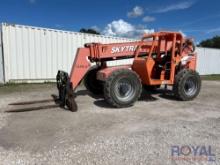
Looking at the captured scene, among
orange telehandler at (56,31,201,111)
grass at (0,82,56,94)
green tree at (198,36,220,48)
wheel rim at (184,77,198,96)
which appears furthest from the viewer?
green tree at (198,36,220,48)

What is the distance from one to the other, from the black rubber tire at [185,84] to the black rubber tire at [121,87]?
53.5 inches

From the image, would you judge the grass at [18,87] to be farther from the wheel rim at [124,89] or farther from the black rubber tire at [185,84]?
the black rubber tire at [185,84]

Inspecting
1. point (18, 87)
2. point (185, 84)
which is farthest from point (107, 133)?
point (18, 87)

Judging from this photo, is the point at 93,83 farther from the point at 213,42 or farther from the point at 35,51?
the point at 213,42

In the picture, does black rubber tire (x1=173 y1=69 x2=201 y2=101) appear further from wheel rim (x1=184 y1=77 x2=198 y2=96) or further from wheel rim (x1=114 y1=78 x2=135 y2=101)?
wheel rim (x1=114 y1=78 x2=135 y2=101)

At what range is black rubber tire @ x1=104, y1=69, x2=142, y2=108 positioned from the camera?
6.54 m

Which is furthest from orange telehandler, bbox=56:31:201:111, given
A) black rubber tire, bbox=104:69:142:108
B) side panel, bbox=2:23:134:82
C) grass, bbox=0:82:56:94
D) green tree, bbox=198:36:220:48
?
green tree, bbox=198:36:220:48

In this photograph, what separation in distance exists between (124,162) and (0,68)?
925cm

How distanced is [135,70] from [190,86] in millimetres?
1787

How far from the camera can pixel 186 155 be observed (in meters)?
3.81

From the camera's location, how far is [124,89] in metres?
6.88

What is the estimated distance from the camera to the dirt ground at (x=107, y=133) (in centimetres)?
373

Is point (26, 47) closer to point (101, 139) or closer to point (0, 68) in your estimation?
point (0, 68)

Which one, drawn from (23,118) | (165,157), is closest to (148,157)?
(165,157)
